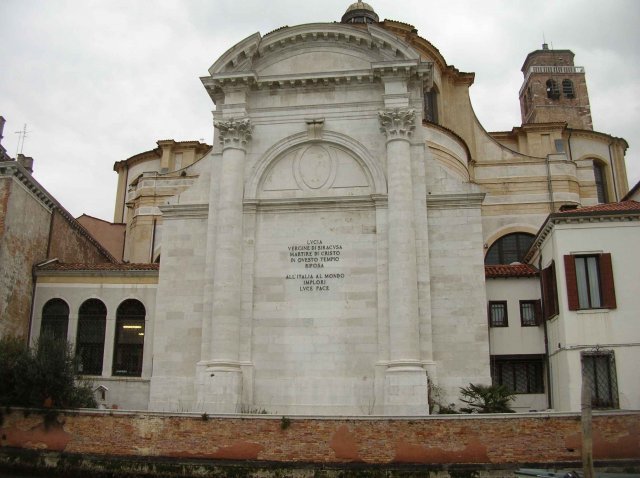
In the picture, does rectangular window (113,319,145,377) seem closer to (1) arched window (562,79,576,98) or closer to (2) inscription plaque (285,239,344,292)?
(2) inscription plaque (285,239,344,292)

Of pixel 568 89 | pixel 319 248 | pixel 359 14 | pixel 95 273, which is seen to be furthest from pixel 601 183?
pixel 95 273

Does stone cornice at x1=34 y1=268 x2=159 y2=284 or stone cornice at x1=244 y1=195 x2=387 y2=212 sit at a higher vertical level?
stone cornice at x1=244 y1=195 x2=387 y2=212

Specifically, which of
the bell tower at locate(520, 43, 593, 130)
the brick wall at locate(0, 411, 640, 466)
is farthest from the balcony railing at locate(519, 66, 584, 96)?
the brick wall at locate(0, 411, 640, 466)

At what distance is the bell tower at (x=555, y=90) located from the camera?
53688 mm

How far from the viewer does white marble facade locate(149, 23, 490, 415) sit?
2373cm

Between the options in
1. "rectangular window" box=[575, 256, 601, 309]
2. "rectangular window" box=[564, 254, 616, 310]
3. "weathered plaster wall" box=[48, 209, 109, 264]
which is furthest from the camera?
"weathered plaster wall" box=[48, 209, 109, 264]

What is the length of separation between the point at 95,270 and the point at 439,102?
21930 mm

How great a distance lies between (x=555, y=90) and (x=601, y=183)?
14.6m

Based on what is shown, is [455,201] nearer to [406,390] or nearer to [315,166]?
[315,166]

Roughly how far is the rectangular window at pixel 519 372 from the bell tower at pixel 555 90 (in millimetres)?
31244

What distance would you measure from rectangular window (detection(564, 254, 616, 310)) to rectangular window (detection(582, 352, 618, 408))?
1677 millimetres

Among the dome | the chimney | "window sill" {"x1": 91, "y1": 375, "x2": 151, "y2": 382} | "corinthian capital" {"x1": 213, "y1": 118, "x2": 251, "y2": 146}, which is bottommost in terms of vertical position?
"window sill" {"x1": 91, "y1": 375, "x2": 151, "y2": 382}

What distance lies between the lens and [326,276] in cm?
2497

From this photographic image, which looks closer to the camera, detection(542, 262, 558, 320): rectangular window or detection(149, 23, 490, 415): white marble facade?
detection(149, 23, 490, 415): white marble facade
